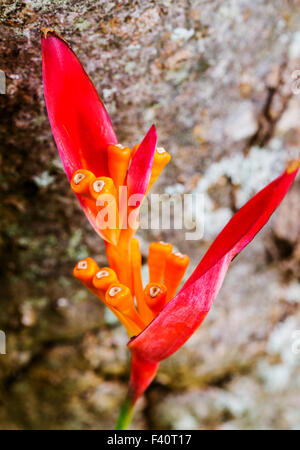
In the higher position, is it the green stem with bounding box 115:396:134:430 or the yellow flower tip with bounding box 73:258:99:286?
the yellow flower tip with bounding box 73:258:99:286

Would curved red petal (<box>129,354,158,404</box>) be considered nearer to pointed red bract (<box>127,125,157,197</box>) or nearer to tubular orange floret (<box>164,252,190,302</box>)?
tubular orange floret (<box>164,252,190,302</box>)

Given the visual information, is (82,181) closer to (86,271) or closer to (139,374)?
(86,271)

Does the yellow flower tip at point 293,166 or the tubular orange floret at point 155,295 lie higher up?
the yellow flower tip at point 293,166

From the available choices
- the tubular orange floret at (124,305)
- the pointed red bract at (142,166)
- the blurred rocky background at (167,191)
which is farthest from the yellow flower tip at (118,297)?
the blurred rocky background at (167,191)

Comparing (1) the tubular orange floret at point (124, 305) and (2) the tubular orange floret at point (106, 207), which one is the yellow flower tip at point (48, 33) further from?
(1) the tubular orange floret at point (124, 305)

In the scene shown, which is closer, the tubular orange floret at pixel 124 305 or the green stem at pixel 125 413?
the tubular orange floret at pixel 124 305

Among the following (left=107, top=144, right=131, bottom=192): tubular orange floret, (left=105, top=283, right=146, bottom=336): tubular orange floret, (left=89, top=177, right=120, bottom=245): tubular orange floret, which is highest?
(left=107, top=144, right=131, bottom=192): tubular orange floret

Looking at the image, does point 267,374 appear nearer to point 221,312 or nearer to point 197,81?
point 221,312

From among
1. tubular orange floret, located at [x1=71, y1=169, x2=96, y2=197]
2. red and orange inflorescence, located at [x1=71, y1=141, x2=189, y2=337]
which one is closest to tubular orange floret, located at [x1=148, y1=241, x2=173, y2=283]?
red and orange inflorescence, located at [x1=71, y1=141, x2=189, y2=337]
